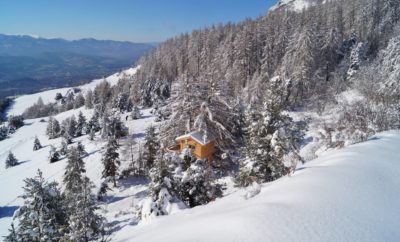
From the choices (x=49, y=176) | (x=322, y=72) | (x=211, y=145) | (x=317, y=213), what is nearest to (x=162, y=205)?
(x=317, y=213)

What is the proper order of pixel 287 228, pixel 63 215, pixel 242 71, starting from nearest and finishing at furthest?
pixel 287 228, pixel 63 215, pixel 242 71

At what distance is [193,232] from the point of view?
17.3ft

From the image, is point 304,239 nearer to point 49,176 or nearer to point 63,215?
point 63,215

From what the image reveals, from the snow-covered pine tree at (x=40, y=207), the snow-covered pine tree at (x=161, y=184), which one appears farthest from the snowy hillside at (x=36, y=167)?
the snow-covered pine tree at (x=161, y=184)

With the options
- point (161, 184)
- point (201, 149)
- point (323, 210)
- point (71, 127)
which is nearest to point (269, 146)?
point (161, 184)

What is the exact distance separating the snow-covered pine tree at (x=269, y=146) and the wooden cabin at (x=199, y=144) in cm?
1700

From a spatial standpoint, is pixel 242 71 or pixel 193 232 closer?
pixel 193 232

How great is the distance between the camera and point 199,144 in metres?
32.4

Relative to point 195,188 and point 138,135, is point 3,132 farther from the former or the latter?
point 195,188

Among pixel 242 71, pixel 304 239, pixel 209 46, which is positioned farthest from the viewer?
pixel 209 46

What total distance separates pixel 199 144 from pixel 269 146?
18.8 metres

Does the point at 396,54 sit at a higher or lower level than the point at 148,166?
higher

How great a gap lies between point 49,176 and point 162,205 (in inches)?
1524

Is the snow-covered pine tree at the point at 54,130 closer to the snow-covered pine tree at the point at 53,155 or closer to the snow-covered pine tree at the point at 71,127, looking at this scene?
the snow-covered pine tree at the point at 71,127
